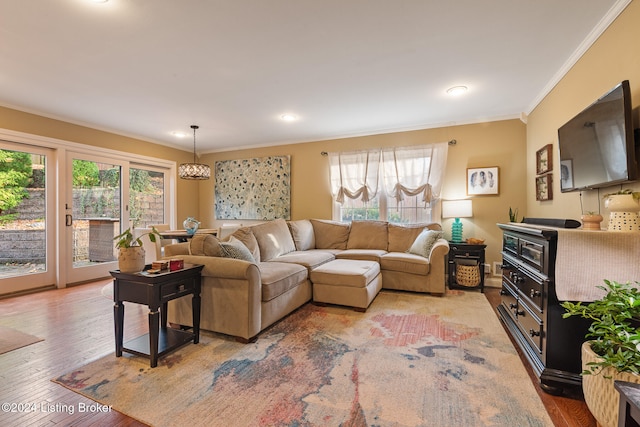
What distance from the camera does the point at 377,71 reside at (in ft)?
8.98

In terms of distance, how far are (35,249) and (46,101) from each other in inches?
77.9

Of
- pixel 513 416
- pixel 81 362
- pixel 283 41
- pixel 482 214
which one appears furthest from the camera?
pixel 482 214

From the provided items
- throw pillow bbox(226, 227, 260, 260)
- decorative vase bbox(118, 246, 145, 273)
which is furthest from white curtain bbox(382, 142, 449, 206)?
decorative vase bbox(118, 246, 145, 273)

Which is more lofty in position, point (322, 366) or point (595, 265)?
point (595, 265)

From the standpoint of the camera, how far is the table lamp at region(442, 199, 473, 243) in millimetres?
3939

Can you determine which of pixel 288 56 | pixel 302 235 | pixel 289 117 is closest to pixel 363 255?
pixel 302 235

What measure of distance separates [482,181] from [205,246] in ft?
12.4

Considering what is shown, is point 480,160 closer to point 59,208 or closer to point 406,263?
point 406,263

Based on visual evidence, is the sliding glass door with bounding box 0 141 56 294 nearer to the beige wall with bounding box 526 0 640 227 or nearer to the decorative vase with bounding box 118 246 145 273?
the decorative vase with bounding box 118 246 145 273

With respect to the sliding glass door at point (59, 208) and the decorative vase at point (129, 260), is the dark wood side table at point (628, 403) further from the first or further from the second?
the sliding glass door at point (59, 208)

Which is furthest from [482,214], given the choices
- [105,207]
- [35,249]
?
[35,249]

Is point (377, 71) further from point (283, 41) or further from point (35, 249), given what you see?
point (35, 249)

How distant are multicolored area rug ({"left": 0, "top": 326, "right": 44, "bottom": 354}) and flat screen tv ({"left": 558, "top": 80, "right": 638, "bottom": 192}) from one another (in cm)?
438

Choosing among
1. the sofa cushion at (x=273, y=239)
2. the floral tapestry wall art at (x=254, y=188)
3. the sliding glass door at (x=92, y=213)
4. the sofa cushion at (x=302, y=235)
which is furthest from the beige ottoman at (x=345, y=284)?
the sliding glass door at (x=92, y=213)
